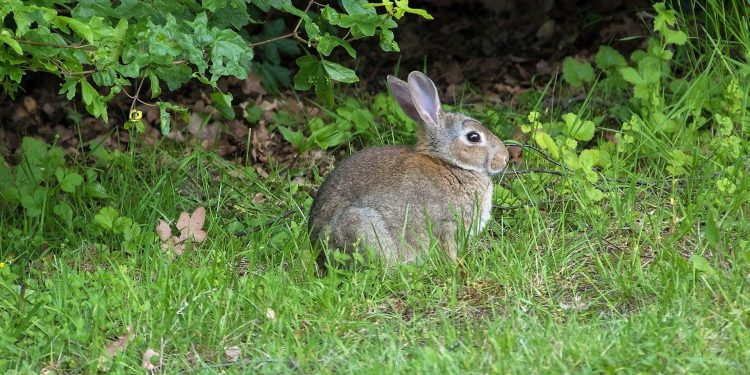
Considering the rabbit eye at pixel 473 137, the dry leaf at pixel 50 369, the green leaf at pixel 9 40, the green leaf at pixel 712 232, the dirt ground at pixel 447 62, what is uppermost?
the green leaf at pixel 9 40

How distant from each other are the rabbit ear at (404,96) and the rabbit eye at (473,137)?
0.93ft

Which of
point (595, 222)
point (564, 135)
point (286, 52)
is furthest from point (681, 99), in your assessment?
point (286, 52)

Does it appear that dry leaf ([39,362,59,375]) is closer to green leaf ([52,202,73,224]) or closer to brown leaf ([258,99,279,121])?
green leaf ([52,202,73,224])

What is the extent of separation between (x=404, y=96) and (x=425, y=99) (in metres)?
0.13

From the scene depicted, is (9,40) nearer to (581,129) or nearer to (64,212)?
(64,212)

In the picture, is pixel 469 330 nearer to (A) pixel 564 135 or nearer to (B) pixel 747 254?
(B) pixel 747 254

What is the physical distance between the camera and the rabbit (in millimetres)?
5625

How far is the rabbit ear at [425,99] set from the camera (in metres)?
6.16

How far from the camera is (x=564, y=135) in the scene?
22.4ft

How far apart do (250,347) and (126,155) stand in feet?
9.30

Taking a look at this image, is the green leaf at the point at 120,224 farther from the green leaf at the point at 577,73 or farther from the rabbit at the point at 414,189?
the green leaf at the point at 577,73

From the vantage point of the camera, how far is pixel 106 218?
6.10m

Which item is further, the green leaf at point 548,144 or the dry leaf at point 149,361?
the green leaf at point 548,144

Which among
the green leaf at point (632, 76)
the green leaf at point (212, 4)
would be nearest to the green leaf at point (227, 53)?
the green leaf at point (212, 4)
